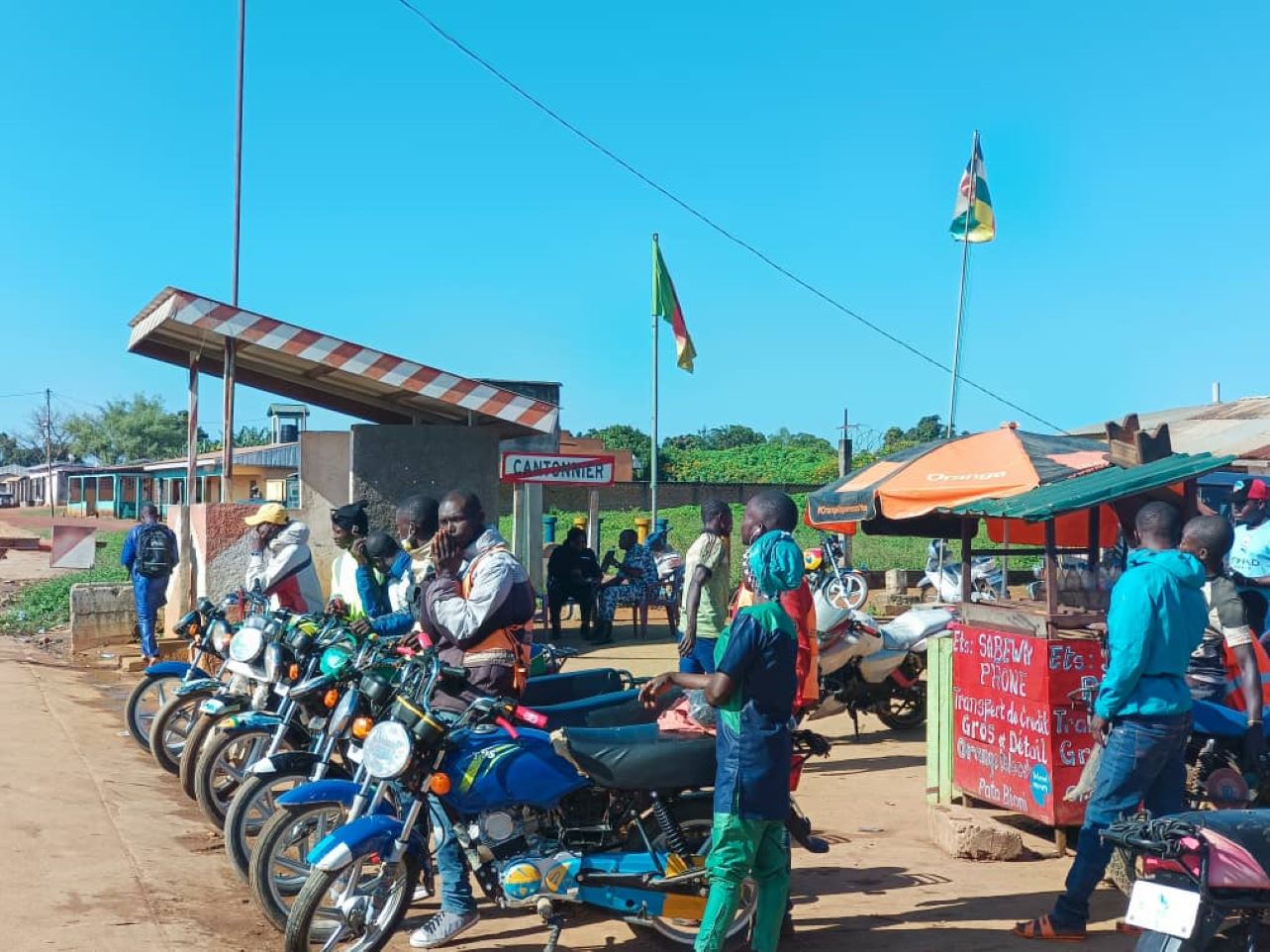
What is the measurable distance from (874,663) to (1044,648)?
128 inches

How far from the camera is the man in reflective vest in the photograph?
16.4 feet

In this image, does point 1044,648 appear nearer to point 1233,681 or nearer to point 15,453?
point 1233,681

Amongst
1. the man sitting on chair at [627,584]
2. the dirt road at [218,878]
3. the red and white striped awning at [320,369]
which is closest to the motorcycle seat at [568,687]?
the dirt road at [218,878]

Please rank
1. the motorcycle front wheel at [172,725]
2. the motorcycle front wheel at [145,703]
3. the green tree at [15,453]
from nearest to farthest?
the motorcycle front wheel at [172,725] < the motorcycle front wheel at [145,703] < the green tree at [15,453]

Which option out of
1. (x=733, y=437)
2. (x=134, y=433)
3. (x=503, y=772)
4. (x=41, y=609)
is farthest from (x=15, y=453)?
(x=503, y=772)

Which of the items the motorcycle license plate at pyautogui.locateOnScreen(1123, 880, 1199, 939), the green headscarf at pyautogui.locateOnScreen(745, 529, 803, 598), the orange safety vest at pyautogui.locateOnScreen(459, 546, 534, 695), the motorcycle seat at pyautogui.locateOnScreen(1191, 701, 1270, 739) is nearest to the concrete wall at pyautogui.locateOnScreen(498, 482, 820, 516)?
the motorcycle seat at pyautogui.locateOnScreen(1191, 701, 1270, 739)

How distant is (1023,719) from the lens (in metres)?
6.45

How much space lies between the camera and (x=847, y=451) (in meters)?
21.6

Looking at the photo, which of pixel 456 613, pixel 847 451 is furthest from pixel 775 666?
pixel 847 451

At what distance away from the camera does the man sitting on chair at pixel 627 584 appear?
16.5m

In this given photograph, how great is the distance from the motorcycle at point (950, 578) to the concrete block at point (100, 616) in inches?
385

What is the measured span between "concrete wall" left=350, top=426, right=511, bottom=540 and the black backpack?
6.72 ft

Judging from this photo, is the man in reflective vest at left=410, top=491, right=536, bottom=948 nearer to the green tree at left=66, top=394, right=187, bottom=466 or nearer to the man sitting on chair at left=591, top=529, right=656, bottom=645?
the man sitting on chair at left=591, top=529, right=656, bottom=645

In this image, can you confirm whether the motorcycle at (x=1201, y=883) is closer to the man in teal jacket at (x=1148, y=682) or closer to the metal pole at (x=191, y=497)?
the man in teal jacket at (x=1148, y=682)
